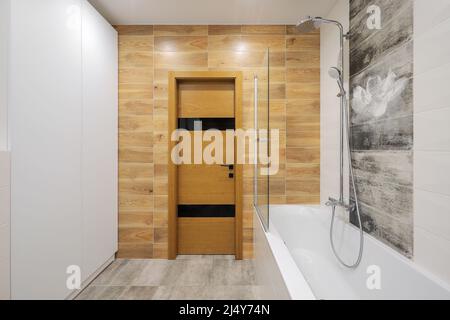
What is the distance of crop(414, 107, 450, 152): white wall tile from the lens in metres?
1.16

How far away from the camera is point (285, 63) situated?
278 cm

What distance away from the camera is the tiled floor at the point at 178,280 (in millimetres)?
2111

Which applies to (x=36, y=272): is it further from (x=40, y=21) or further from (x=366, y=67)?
(x=366, y=67)

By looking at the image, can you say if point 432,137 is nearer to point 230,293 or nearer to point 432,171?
point 432,171

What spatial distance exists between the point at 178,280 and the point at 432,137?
213 centimetres

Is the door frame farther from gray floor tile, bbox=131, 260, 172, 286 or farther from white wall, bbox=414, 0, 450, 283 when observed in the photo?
white wall, bbox=414, 0, 450, 283

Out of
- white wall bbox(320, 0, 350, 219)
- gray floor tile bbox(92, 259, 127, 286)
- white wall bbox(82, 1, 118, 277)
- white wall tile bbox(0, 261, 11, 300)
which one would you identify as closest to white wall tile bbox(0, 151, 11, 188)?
white wall tile bbox(0, 261, 11, 300)

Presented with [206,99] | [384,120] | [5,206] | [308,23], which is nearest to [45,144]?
[5,206]

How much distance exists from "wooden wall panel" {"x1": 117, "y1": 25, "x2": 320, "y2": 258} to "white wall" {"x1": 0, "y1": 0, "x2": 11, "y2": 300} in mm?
1360

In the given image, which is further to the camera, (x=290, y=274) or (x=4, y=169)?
(x=4, y=169)

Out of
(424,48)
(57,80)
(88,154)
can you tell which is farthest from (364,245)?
(57,80)

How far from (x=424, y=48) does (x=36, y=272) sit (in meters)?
2.48

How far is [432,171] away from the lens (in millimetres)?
1247

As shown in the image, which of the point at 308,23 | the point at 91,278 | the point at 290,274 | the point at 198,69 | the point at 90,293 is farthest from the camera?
the point at 198,69
